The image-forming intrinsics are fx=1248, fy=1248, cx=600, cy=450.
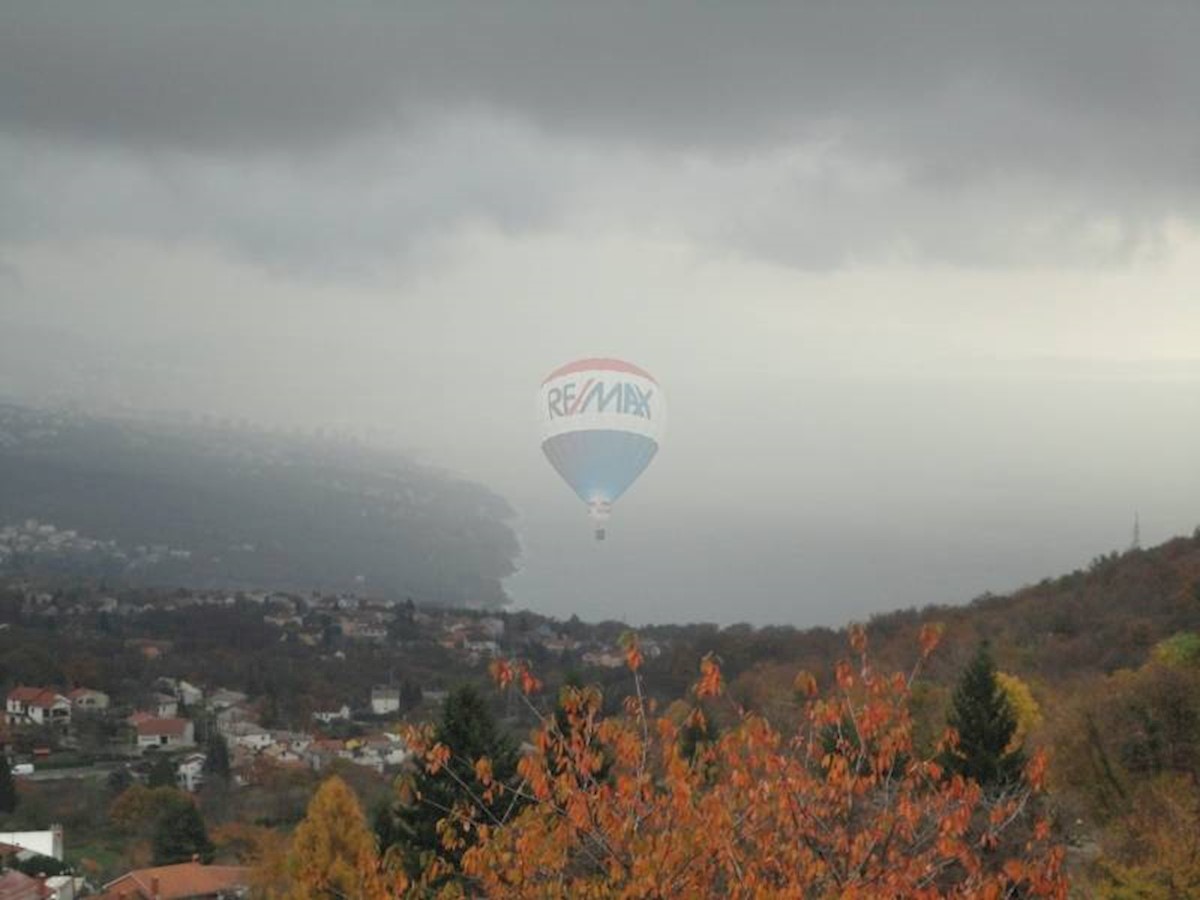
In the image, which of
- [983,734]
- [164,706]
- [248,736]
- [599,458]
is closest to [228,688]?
[164,706]

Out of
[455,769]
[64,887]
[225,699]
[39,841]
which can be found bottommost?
[64,887]

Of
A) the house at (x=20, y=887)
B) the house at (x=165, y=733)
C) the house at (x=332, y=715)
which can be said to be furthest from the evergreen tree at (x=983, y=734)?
the house at (x=332, y=715)

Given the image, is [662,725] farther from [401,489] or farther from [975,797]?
[401,489]

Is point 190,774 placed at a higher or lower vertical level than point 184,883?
higher

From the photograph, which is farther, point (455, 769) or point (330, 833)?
point (330, 833)

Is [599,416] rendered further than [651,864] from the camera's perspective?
Yes

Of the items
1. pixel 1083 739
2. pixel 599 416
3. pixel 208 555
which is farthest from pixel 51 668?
pixel 208 555

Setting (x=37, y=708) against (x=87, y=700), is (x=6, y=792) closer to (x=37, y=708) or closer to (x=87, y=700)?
(x=37, y=708)
